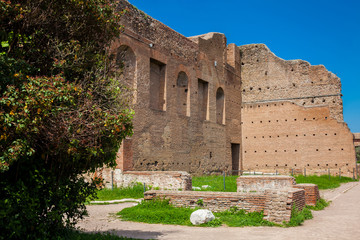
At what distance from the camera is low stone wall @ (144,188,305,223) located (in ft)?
24.1

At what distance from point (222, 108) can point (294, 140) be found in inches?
236

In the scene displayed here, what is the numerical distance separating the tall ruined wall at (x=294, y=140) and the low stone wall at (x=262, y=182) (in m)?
12.9

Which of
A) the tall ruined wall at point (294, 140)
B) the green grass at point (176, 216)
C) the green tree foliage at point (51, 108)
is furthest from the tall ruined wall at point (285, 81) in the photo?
the green tree foliage at point (51, 108)

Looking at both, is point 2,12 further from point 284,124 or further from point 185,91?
point 284,124

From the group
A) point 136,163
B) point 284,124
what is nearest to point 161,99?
point 136,163

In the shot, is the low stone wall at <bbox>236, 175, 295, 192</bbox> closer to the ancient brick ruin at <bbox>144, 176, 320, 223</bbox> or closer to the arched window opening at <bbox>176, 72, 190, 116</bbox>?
the ancient brick ruin at <bbox>144, 176, 320, 223</bbox>

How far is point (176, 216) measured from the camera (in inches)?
305

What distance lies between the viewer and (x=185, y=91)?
18.4 metres

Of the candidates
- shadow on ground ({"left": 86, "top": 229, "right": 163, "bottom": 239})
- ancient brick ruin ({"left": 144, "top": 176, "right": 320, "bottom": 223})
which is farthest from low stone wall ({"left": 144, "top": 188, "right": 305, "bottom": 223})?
shadow on ground ({"left": 86, "top": 229, "right": 163, "bottom": 239})

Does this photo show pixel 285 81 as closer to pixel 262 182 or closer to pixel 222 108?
pixel 222 108

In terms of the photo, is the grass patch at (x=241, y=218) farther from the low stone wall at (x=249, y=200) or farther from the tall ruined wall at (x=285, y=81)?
the tall ruined wall at (x=285, y=81)

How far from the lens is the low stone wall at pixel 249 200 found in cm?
735

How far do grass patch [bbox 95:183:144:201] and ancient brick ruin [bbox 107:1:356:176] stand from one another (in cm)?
115

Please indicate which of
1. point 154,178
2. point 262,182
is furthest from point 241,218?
point 154,178
